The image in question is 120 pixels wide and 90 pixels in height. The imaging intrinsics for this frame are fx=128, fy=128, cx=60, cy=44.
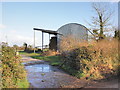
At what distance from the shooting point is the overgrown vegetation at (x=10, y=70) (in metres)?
4.44

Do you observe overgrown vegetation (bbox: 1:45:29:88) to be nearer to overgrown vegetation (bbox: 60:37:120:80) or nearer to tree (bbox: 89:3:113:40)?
overgrown vegetation (bbox: 60:37:120:80)

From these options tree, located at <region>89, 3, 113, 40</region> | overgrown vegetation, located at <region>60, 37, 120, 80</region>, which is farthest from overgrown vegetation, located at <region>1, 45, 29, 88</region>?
tree, located at <region>89, 3, 113, 40</region>

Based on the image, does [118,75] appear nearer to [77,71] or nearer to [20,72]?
[77,71]

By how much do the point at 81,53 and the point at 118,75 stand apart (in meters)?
2.71

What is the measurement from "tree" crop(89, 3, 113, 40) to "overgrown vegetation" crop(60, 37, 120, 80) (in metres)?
6.33

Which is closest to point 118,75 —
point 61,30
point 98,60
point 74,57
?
point 98,60

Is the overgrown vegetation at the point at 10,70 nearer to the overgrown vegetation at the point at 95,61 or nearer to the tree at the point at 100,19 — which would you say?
the overgrown vegetation at the point at 95,61

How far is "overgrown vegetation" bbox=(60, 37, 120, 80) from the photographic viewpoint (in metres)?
8.04

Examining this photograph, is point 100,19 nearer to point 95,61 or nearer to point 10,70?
point 95,61

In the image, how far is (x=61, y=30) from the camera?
67.4 ft

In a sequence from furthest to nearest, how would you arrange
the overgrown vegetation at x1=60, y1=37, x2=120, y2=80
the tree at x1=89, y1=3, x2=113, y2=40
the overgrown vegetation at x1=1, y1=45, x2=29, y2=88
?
the tree at x1=89, y1=3, x2=113, y2=40, the overgrown vegetation at x1=60, y1=37, x2=120, y2=80, the overgrown vegetation at x1=1, y1=45, x2=29, y2=88

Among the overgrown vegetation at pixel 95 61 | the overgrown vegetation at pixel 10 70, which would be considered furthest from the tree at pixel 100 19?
the overgrown vegetation at pixel 10 70

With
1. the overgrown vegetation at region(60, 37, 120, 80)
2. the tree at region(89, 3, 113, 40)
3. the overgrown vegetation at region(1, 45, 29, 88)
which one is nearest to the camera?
the overgrown vegetation at region(1, 45, 29, 88)

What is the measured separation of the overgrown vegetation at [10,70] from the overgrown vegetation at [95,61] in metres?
4.04
